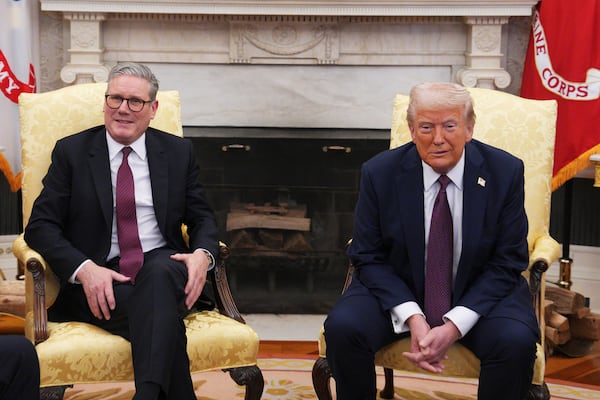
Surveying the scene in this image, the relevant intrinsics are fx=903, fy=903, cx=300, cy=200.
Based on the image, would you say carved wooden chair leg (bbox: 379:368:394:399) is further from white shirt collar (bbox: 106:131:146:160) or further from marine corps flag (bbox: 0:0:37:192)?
marine corps flag (bbox: 0:0:37:192)

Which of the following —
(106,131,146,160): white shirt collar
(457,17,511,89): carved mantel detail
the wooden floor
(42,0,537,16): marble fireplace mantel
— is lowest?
the wooden floor

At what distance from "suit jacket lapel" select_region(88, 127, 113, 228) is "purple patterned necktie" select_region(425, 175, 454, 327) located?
3.26ft

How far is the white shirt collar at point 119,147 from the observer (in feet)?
9.52

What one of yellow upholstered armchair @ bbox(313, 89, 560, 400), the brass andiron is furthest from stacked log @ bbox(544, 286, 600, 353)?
yellow upholstered armchair @ bbox(313, 89, 560, 400)

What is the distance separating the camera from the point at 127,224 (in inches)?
112

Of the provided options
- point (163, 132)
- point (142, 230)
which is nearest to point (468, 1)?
point (163, 132)

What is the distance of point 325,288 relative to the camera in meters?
4.66

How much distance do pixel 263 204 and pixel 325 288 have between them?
1.78ft

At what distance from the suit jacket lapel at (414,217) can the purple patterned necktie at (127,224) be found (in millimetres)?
829

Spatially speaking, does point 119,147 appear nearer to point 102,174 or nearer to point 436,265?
point 102,174

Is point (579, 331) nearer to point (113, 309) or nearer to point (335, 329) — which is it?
point (335, 329)

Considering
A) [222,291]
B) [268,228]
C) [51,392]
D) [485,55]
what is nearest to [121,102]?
[222,291]

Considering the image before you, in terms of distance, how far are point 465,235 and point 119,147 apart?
Result: 114 centimetres

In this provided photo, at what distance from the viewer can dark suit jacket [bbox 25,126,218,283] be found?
275 cm
